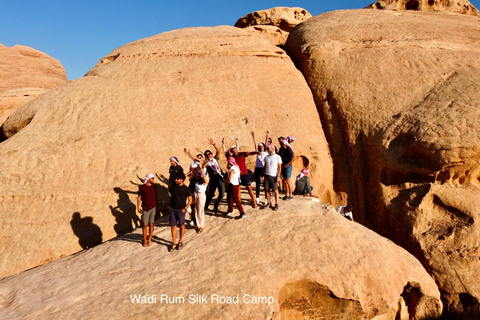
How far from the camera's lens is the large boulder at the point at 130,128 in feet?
27.1

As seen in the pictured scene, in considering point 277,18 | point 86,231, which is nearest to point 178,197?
point 86,231

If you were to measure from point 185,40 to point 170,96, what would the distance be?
313 cm

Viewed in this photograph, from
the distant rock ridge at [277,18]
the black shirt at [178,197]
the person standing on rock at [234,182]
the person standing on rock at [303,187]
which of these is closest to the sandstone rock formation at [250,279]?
the person standing on rock at [234,182]

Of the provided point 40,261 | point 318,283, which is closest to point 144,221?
point 40,261

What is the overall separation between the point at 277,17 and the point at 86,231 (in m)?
16.8

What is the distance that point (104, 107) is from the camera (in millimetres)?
10398

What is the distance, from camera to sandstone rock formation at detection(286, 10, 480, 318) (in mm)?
7984

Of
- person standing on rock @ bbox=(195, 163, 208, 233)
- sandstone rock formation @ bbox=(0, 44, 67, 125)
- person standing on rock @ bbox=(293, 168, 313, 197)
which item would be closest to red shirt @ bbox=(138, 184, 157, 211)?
person standing on rock @ bbox=(195, 163, 208, 233)

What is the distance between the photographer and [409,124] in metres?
9.23

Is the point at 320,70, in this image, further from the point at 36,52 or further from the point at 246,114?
the point at 36,52

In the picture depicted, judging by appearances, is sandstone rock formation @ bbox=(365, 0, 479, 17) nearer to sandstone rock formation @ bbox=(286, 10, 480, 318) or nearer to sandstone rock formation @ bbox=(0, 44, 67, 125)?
sandstone rock formation @ bbox=(286, 10, 480, 318)

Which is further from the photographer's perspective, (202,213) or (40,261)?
(40,261)

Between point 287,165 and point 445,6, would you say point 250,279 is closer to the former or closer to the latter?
point 287,165

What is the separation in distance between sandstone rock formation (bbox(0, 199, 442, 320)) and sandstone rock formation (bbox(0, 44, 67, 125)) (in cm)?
1676
